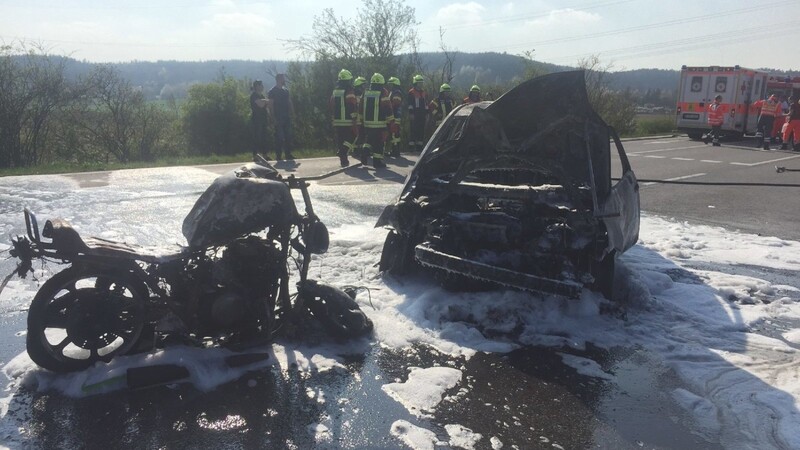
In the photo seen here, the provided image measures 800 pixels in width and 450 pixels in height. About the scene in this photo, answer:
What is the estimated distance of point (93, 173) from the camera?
1285 centimetres

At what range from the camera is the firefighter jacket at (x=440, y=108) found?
1752 cm

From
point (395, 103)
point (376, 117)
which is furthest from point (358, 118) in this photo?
point (376, 117)

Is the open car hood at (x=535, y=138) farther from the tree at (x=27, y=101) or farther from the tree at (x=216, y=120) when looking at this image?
the tree at (x=216, y=120)

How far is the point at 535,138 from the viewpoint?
529cm

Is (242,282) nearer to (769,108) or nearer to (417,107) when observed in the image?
(417,107)

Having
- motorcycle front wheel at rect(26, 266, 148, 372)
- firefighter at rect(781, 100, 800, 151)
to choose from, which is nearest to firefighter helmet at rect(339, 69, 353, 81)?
motorcycle front wheel at rect(26, 266, 148, 372)

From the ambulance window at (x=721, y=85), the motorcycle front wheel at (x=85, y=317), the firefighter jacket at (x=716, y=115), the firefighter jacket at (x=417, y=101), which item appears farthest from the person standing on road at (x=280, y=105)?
the ambulance window at (x=721, y=85)

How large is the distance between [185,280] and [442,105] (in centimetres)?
1434

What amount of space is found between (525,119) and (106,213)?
241 inches

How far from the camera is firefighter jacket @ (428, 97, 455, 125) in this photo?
17.5 m

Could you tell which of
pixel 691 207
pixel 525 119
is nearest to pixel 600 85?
pixel 691 207

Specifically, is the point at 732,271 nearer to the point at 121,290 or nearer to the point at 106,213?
the point at 121,290

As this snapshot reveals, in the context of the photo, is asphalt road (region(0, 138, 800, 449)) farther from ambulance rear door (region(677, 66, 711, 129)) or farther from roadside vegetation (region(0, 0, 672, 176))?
ambulance rear door (region(677, 66, 711, 129))

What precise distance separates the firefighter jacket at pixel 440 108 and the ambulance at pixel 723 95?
45.7 feet
